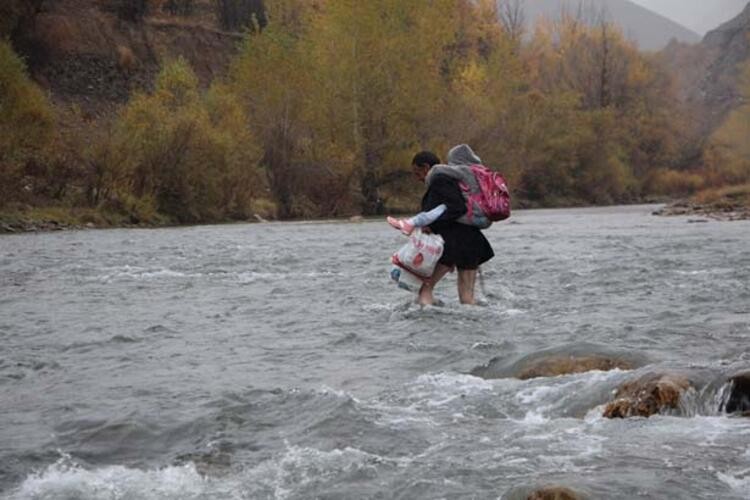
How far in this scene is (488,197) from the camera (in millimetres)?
11555

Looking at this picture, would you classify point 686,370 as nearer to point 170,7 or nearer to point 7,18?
point 7,18

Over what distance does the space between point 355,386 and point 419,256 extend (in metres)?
3.56

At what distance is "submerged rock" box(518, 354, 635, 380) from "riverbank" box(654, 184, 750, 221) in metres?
27.1

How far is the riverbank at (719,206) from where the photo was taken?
36653 mm

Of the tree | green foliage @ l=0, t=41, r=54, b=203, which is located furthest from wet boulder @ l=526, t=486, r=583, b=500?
the tree

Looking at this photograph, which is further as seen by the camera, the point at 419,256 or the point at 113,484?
the point at 419,256

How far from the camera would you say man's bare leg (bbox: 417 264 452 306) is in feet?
38.6

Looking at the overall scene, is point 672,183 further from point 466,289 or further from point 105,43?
point 466,289

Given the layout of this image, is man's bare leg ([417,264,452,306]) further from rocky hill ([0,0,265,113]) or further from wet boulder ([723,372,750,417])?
rocky hill ([0,0,265,113])

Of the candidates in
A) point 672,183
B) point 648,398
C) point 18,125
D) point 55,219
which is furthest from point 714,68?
point 648,398

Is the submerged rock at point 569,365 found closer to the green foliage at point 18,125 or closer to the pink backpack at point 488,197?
the pink backpack at point 488,197

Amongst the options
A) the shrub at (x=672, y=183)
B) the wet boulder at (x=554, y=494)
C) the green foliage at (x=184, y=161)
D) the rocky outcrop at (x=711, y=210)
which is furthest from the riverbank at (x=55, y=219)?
the shrub at (x=672, y=183)

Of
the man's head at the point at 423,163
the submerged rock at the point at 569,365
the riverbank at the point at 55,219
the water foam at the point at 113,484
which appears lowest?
the riverbank at the point at 55,219

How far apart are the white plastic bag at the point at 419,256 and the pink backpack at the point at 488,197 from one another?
1.73 feet
